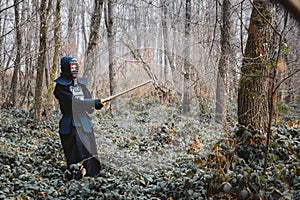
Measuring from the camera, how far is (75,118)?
639 cm

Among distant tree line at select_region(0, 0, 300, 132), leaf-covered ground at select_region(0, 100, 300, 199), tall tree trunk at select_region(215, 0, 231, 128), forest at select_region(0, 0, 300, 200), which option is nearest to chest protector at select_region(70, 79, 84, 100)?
forest at select_region(0, 0, 300, 200)

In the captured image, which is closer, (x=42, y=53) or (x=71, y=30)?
(x=42, y=53)

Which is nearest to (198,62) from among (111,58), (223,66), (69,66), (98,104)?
(223,66)

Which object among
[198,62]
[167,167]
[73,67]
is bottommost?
[167,167]

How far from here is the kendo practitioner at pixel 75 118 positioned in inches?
247

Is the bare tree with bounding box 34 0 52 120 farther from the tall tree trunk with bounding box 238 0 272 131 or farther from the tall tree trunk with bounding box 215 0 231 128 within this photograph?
the tall tree trunk with bounding box 238 0 272 131

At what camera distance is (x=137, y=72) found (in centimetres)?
855

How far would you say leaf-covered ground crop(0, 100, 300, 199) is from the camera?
4312 mm

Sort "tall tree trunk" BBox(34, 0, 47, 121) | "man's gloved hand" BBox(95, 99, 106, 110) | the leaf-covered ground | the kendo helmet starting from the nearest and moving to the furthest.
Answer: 1. the leaf-covered ground
2. "man's gloved hand" BBox(95, 99, 106, 110)
3. the kendo helmet
4. "tall tree trunk" BBox(34, 0, 47, 121)

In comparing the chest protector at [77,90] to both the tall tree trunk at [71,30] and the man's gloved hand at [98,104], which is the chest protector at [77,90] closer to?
the man's gloved hand at [98,104]

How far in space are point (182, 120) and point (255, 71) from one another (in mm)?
4489

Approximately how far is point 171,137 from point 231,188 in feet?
13.8

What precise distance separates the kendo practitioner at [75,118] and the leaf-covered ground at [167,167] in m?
0.31

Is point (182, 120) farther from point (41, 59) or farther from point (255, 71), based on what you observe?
point (41, 59)
